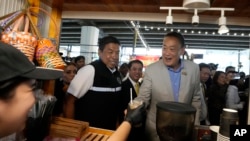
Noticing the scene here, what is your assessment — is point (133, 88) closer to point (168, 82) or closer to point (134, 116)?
point (168, 82)

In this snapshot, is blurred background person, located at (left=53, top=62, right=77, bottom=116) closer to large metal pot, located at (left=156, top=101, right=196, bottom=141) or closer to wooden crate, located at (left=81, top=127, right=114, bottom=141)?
wooden crate, located at (left=81, top=127, right=114, bottom=141)

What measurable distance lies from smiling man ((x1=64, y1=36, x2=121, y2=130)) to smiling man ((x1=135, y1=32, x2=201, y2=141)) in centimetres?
28

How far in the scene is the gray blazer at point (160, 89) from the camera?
1.62 m

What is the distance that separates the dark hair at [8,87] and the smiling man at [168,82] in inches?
44.7

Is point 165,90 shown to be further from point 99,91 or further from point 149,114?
point 99,91

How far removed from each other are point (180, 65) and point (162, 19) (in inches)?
27.1

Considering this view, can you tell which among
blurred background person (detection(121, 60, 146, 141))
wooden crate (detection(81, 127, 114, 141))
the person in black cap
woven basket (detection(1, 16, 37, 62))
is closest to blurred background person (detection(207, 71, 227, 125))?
blurred background person (detection(121, 60, 146, 141))

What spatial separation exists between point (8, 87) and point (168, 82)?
50.1 inches

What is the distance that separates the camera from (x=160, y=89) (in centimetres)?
161

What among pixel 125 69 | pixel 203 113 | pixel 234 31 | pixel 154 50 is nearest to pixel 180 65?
pixel 203 113

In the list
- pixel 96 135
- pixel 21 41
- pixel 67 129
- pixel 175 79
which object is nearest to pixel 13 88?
pixel 21 41

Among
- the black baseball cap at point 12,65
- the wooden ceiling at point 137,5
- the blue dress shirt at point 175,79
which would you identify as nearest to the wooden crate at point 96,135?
the blue dress shirt at point 175,79

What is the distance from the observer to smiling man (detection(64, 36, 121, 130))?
1663 mm

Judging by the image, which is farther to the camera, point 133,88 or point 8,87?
point 133,88
